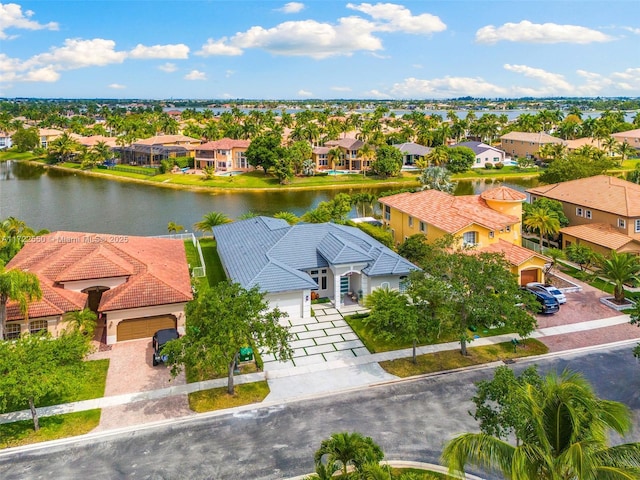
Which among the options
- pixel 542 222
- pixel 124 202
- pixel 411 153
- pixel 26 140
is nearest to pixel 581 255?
pixel 542 222

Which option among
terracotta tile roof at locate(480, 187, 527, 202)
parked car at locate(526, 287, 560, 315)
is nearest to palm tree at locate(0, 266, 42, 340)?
parked car at locate(526, 287, 560, 315)

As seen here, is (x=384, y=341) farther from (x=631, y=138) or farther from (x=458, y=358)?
(x=631, y=138)

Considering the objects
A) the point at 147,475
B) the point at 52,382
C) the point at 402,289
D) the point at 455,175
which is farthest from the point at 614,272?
the point at 455,175

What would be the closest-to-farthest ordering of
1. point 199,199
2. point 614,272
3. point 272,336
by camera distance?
1. point 272,336
2. point 614,272
3. point 199,199

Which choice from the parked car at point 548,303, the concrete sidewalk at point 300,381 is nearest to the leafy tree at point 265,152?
the parked car at point 548,303

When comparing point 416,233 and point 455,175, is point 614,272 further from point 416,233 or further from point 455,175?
point 455,175

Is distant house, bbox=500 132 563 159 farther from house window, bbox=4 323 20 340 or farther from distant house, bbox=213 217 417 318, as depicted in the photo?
house window, bbox=4 323 20 340

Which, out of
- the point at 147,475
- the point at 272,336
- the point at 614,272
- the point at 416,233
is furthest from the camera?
the point at 416,233
